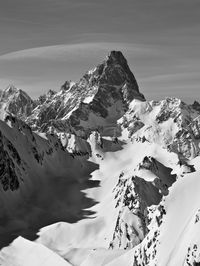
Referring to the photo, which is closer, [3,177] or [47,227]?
[47,227]

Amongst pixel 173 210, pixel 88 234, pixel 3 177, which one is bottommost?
pixel 88 234

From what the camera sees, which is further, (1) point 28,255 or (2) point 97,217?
(2) point 97,217

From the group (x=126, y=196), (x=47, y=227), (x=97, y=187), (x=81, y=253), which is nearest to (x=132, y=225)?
(x=81, y=253)

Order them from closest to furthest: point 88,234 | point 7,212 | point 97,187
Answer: point 88,234
point 7,212
point 97,187

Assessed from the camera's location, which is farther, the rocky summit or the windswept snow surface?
the windswept snow surface

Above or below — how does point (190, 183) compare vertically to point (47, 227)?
above

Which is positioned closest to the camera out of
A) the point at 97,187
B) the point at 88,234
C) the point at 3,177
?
the point at 88,234

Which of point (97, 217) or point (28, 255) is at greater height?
point (28, 255)

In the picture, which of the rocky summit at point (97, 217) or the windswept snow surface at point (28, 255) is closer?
the rocky summit at point (97, 217)

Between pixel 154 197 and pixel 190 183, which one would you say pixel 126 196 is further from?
pixel 190 183

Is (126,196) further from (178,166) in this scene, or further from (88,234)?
(178,166)
